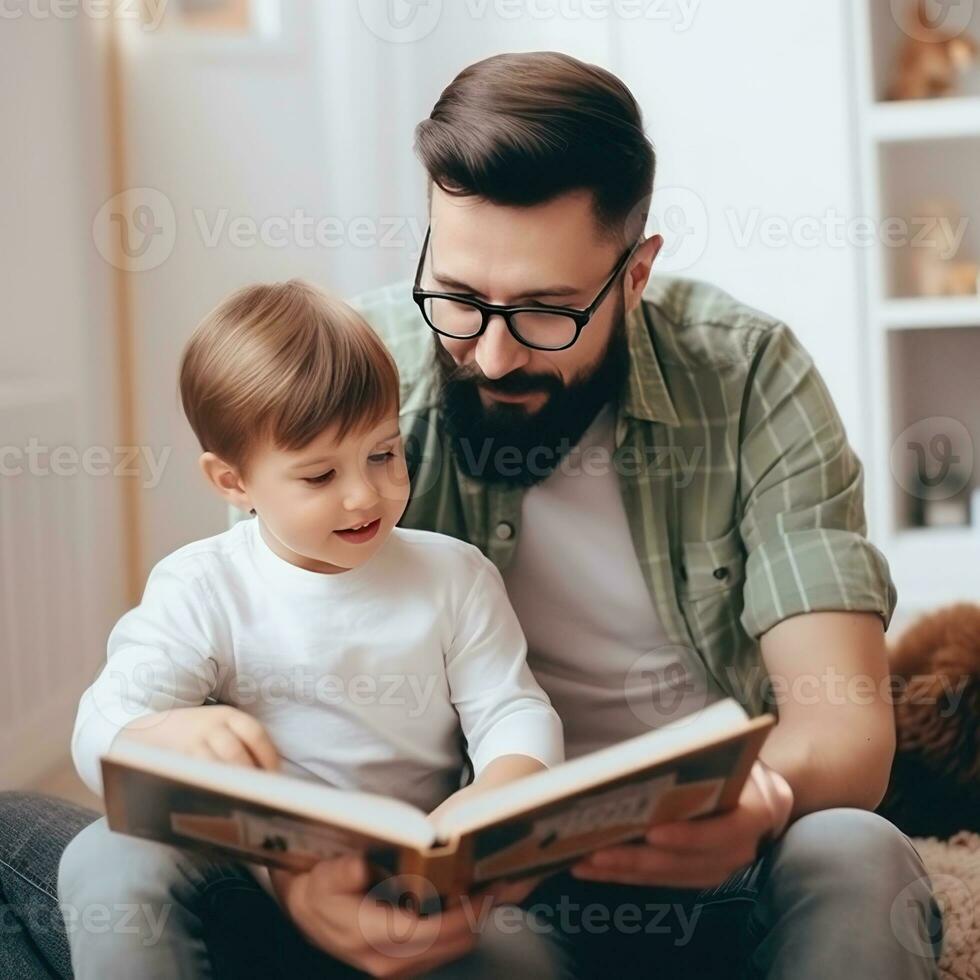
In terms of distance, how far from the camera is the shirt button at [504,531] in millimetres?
1354

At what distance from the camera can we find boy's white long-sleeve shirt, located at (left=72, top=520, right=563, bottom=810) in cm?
112

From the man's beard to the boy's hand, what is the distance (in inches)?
16.7

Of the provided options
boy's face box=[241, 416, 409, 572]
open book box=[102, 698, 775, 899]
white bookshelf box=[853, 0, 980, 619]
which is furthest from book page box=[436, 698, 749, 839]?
white bookshelf box=[853, 0, 980, 619]

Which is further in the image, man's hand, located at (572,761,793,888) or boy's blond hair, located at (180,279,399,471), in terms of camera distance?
boy's blond hair, located at (180,279,399,471)

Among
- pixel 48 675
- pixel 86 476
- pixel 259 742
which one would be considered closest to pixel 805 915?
pixel 259 742

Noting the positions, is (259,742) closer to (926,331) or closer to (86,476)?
(86,476)

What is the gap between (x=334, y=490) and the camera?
1078mm

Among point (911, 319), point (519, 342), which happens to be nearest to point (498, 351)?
point (519, 342)

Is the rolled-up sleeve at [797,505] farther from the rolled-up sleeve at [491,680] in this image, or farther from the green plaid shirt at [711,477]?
the rolled-up sleeve at [491,680]

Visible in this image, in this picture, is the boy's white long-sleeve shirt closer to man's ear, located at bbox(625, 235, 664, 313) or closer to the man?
the man

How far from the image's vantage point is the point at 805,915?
99 centimetres

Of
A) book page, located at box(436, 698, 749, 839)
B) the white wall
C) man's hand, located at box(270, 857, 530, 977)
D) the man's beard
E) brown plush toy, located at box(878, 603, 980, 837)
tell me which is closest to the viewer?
book page, located at box(436, 698, 749, 839)

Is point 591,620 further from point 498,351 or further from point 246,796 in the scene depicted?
point 246,796

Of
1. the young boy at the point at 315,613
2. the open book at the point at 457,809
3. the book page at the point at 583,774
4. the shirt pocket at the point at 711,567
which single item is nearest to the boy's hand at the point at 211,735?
the young boy at the point at 315,613
